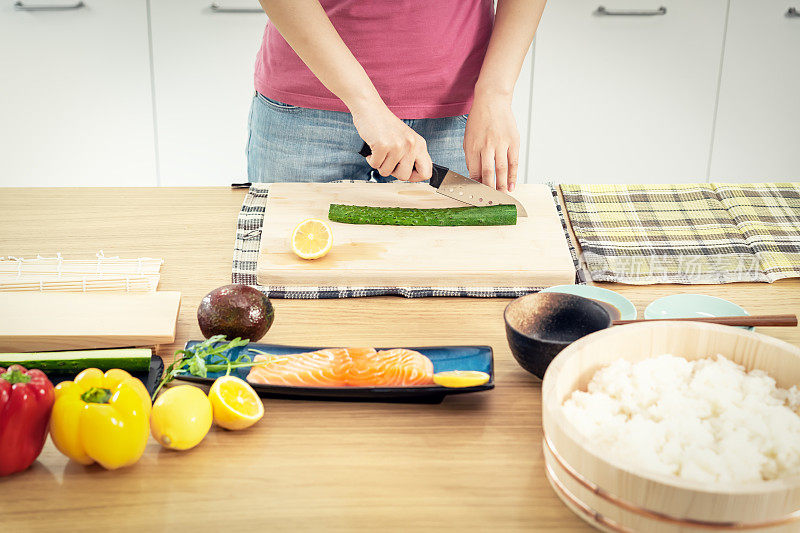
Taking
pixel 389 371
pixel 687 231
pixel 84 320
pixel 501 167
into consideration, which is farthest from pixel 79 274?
pixel 687 231

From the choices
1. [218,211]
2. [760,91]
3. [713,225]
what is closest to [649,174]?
[760,91]

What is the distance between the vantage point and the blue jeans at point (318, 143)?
1.91m

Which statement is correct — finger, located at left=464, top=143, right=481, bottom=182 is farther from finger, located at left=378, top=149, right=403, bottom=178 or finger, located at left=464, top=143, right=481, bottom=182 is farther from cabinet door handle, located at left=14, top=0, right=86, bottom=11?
cabinet door handle, located at left=14, top=0, right=86, bottom=11

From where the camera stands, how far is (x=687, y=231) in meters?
1.68

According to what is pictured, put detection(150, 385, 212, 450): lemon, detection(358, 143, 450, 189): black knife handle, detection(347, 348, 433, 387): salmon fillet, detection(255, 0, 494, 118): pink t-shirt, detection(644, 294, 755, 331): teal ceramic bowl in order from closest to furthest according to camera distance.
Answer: detection(150, 385, 212, 450): lemon, detection(347, 348, 433, 387): salmon fillet, detection(644, 294, 755, 331): teal ceramic bowl, detection(358, 143, 450, 189): black knife handle, detection(255, 0, 494, 118): pink t-shirt

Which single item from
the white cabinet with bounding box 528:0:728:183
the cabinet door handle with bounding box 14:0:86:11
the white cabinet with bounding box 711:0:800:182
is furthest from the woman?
the white cabinet with bounding box 711:0:800:182

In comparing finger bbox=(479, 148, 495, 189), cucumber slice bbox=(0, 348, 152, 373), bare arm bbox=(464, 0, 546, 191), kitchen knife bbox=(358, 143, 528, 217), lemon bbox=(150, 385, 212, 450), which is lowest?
lemon bbox=(150, 385, 212, 450)

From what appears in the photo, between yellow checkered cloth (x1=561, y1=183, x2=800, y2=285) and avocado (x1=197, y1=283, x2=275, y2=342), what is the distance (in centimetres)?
68

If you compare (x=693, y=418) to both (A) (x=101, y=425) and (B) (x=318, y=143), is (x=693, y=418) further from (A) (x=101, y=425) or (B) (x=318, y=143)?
(B) (x=318, y=143)

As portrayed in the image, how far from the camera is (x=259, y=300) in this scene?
3.91ft

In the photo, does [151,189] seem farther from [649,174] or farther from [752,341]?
[649,174]

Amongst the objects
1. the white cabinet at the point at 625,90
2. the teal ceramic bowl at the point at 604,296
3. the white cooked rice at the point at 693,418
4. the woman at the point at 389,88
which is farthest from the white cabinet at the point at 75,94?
the white cooked rice at the point at 693,418

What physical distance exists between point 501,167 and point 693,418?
0.93 metres

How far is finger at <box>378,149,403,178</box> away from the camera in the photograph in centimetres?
161
